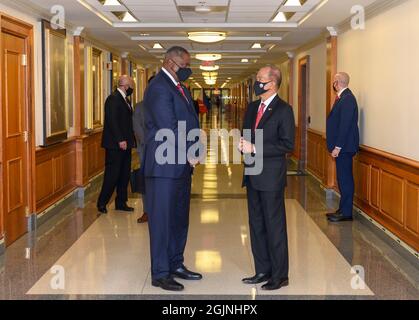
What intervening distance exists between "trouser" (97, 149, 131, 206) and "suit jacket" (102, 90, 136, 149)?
14 centimetres

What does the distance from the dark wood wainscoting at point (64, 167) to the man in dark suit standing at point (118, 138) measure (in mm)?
698

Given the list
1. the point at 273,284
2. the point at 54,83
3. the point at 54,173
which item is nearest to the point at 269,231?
the point at 273,284

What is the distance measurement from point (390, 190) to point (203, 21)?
384cm

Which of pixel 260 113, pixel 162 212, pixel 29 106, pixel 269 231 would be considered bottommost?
pixel 269 231

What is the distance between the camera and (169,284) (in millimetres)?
4609

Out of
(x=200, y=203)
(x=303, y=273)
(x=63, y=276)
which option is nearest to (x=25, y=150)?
(x=63, y=276)

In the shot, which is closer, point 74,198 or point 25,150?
point 25,150

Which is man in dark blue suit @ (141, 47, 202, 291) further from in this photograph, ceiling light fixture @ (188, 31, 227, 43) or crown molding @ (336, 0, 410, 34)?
ceiling light fixture @ (188, 31, 227, 43)

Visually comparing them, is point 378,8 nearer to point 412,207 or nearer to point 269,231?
point 412,207

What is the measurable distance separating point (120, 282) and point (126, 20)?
4870 millimetres

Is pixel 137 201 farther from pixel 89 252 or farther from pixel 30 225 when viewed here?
pixel 89 252

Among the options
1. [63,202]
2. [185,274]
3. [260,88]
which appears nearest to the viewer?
[260,88]

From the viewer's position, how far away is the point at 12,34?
6.12m

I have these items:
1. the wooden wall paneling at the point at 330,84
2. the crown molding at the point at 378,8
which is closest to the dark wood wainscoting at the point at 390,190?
the wooden wall paneling at the point at 330,84
